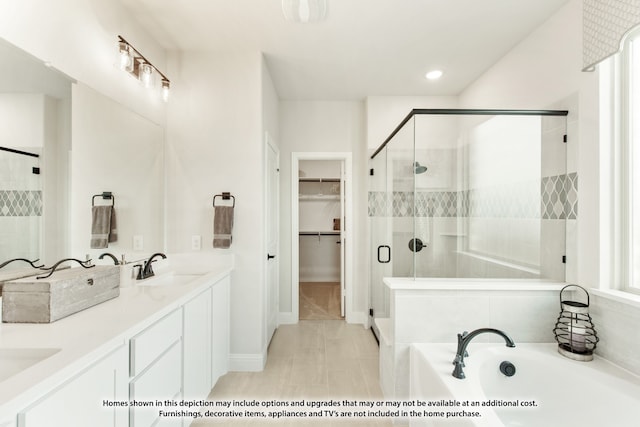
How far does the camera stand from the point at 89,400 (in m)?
1.00

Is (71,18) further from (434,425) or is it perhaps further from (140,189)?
(434,425)

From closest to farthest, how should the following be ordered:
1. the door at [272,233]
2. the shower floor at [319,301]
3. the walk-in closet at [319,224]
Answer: the door at [272,233] < the shower floor at [319,301] < the walk-in closet at [319,224]

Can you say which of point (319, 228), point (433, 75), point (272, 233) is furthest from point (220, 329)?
point (319, 228)

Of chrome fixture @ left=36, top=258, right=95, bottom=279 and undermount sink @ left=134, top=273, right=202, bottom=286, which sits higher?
chrome fixture @ left=36, top=258, right=95, bottom=279

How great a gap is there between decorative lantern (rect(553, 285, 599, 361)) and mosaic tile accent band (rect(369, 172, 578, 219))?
544mm

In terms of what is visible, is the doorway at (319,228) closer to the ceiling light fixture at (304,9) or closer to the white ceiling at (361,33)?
the white ceiling at (361,33)

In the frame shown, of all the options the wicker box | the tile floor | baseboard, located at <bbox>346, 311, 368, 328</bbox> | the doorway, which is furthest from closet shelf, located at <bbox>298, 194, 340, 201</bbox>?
the wicker box

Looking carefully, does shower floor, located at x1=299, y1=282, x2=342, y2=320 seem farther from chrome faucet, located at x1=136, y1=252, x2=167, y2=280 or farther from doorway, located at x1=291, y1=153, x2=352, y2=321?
chrome faucet, located at x1=136, y1=252, x2=167, y2=280

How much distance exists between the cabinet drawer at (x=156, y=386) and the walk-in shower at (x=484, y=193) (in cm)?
158

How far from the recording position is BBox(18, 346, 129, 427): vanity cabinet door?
0.82 meters

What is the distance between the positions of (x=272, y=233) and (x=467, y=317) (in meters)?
2.01

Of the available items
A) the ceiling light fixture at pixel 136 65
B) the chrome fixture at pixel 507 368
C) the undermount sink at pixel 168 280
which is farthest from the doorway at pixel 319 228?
the chrome fixture at pixel 507 368

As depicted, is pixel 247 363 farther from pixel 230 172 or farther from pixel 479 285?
pixel 479 285

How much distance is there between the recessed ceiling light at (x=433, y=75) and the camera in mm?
3053
